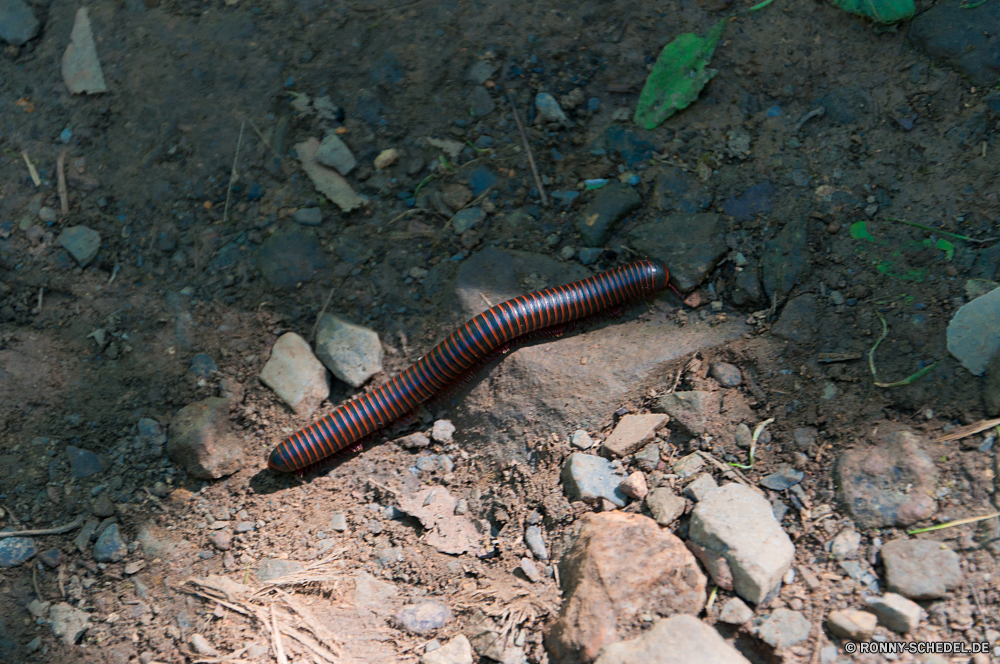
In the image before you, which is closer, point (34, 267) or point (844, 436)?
point (844, 436)

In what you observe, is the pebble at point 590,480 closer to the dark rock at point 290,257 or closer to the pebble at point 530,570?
the pebble at point 530,570

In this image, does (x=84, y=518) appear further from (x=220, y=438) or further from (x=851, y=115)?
(x=851, y=115)

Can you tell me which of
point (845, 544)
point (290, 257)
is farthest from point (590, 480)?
point (290, 257)

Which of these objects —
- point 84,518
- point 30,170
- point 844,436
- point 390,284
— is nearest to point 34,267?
point 30,170

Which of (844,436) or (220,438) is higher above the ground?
(844,436)

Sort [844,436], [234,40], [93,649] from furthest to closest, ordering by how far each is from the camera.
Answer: [234,40]
[93,649]
[844,436]

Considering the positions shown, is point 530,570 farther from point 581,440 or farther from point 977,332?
point 977,332
